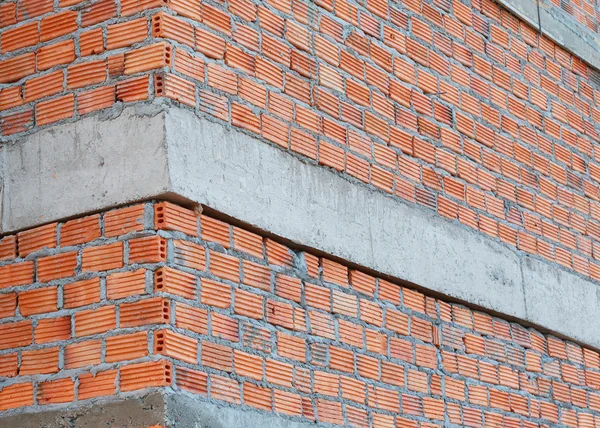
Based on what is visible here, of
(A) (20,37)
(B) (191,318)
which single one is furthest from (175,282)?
(A) (20,37)

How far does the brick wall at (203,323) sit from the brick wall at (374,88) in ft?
1.86

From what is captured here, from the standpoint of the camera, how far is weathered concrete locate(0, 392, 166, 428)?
188 inches

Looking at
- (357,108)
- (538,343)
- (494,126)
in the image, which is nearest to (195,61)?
(357,108)

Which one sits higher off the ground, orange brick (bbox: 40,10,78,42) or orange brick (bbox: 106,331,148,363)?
orange brick (bbox: 40,10,78,42)

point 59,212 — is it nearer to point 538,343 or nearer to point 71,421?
point 71,421

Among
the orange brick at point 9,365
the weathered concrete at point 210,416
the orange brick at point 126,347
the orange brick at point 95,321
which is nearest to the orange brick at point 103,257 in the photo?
the orange brick at point 95,321

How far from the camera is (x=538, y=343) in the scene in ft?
23.7

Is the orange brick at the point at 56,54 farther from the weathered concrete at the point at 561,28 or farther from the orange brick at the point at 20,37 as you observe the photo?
the weathered concrete at the point at 561,28

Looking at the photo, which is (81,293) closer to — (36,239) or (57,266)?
(57,266)

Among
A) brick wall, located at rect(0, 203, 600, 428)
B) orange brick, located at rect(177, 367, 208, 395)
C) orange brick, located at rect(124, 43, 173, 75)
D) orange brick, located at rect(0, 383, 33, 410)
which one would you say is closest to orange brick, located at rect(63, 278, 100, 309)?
brick wall, located at rect(0, 203, 600, 428)

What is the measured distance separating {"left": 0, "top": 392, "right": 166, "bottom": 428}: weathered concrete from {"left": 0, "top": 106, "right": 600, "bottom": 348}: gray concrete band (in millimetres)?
846

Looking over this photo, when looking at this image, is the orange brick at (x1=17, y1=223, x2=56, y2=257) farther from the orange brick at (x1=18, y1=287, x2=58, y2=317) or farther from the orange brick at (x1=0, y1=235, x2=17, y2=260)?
the orange brick at (x1=18, y1=287, x2=58, y2=317)

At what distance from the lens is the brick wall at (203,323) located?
4.97m

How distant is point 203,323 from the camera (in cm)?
507
